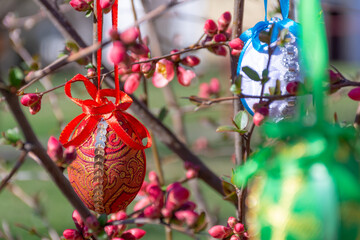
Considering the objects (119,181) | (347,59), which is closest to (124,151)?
(119,181)

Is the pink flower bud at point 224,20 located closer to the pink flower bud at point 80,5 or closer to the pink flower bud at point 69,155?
the pink flower bud at point 80,5

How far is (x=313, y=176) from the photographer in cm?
43

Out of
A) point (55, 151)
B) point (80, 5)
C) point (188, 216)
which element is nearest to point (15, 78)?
point (55, 151)

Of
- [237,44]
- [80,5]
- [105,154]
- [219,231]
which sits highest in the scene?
[80,5]

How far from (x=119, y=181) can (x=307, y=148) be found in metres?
0.39

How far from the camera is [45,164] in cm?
60

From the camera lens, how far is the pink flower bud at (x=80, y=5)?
750 mm

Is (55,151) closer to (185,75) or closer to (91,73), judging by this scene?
(91,73)

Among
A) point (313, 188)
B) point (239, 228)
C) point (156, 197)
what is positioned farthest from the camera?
point (156, 197)

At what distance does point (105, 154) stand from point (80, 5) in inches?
8.9

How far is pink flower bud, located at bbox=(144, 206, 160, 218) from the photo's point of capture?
2.41 ft

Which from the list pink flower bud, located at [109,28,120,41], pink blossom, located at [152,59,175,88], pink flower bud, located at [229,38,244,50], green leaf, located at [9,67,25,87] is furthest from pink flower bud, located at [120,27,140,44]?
pink blossom, located at [152,59,175,88]

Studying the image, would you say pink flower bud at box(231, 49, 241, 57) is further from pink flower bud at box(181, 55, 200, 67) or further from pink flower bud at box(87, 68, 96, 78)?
pink flower bud at box(87, 68, 96, 78)

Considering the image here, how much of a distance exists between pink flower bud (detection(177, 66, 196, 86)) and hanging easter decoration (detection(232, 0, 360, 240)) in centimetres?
44
